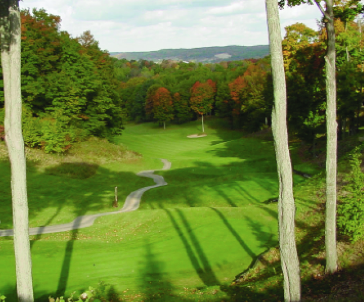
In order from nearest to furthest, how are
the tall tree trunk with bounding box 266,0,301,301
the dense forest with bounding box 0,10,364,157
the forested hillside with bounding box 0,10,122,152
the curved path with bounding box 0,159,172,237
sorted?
1. the tall tree trunk with bounding box 266,0,301,301
2. the curved path with bounding box 0,159,172,237
3. the dense forest with bounding box 0,10,364,157
4. the forested hillside with bounding box 0,10,122,152

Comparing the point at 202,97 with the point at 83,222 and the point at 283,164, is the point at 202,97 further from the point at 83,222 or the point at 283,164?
the point at 283,164

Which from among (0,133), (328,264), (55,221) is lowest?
(55,221)

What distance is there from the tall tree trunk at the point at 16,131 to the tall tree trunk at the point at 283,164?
20.0ft

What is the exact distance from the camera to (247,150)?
6156 cm

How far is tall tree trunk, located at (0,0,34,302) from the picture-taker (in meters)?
9.28

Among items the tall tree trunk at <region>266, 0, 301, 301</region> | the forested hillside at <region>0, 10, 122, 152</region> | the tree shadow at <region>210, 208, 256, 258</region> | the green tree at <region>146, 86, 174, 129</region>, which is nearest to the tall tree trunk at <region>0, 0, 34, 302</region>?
the tall tree trunk at <region>266, 0, 301, 301</region>

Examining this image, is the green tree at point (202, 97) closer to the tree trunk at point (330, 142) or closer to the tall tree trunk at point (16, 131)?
the tree trunk at point (330, 142)

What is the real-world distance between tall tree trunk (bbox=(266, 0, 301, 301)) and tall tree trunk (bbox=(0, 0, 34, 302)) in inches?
240

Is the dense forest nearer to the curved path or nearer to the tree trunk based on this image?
the curved path

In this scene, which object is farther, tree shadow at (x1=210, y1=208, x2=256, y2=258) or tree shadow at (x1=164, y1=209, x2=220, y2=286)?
tree shadow at (x1=210, y1=208, x2=256, y2=258)

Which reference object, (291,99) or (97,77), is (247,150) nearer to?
(291,99)

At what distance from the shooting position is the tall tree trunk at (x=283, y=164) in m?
7.95

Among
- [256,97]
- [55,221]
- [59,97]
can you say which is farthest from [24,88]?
[256,97]

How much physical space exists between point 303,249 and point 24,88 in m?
46.7
